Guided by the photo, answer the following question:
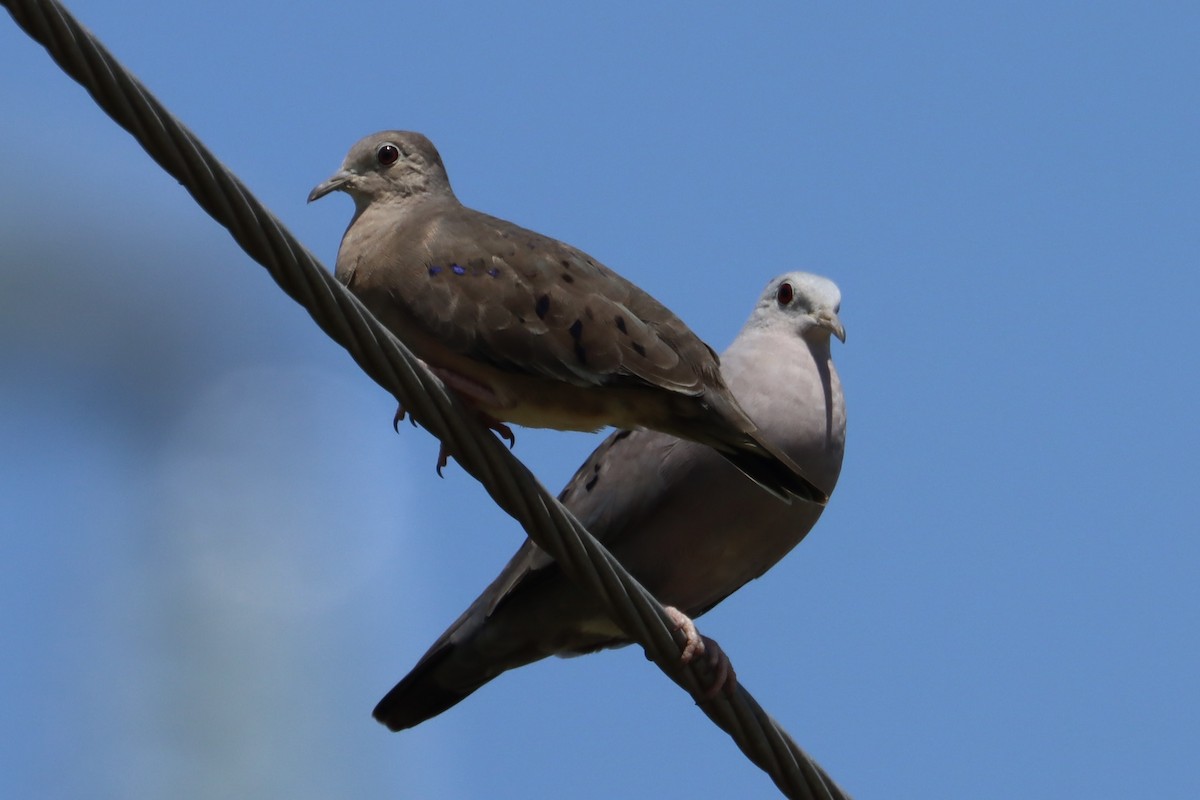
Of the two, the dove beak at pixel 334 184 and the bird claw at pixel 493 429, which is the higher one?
the dove beak at pixel 334 184

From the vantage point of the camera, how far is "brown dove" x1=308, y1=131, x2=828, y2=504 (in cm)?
449

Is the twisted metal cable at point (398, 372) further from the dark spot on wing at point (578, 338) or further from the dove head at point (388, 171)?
the dove head at point (388, 171)

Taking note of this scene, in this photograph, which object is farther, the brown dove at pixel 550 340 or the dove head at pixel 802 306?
the dove head at pixel 802 306

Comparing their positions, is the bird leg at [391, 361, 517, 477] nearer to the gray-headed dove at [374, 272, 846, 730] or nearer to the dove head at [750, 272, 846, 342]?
the gray-headed dove at [374, 272, 846, 730]

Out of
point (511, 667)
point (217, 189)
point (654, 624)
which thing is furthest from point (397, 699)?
point (217, 189)

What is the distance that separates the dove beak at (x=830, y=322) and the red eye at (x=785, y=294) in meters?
0.12

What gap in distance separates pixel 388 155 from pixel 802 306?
1.42 meters

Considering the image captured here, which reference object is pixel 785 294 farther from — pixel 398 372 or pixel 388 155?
pixel 398 372

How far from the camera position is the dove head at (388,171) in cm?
569

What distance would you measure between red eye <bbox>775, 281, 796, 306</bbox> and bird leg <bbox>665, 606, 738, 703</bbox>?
1735 millimetres

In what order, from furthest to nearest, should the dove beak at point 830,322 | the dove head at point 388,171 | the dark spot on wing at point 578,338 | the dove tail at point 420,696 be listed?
the dove beak at point 830,322 → the dove head at point 388,171 → the dove tail at point 420,696 → the dark spot on wing at point 578,338

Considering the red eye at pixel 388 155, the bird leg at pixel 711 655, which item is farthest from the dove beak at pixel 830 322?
the bird leg at pixel 711 655

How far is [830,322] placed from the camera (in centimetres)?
618

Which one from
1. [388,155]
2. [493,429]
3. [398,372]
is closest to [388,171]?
[388,155]
